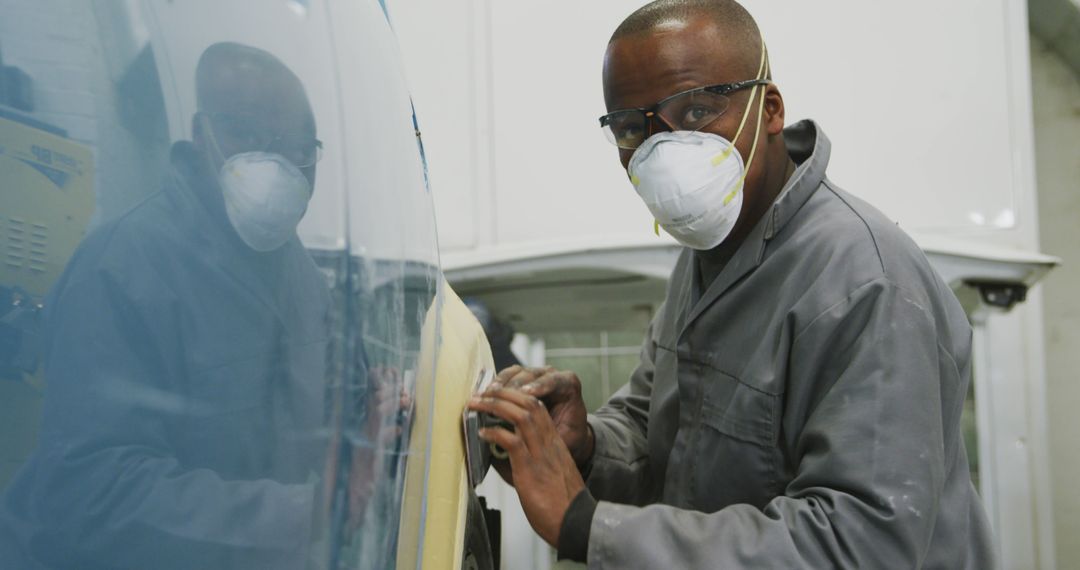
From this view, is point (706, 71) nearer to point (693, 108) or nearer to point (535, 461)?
point (693, 108)

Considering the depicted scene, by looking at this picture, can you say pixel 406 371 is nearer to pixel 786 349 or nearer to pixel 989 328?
pixel 786 349

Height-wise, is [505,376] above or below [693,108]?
below

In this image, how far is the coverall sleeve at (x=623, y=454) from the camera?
4.11 feet

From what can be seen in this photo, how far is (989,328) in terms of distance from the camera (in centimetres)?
212

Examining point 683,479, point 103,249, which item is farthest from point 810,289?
point 103,249

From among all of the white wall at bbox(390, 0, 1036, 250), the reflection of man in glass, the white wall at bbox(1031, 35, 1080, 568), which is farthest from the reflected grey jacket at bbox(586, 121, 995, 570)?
the white wall at bbox(1031, 35, 1080, 568)

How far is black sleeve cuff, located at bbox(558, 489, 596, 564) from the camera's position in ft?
3.02

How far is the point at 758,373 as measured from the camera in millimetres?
972

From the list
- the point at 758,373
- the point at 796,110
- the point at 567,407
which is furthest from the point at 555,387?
the point at 796,110

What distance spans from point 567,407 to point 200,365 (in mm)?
826

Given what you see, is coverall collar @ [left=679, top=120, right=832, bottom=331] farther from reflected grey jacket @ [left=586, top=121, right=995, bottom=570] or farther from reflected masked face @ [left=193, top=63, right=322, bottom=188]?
reflected masked face @ [left=193, top=63, right=322, bottom=188]

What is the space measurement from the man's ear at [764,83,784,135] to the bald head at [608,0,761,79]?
3 cm

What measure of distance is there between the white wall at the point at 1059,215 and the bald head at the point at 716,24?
226 centimetres

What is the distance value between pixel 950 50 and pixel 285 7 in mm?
2021
